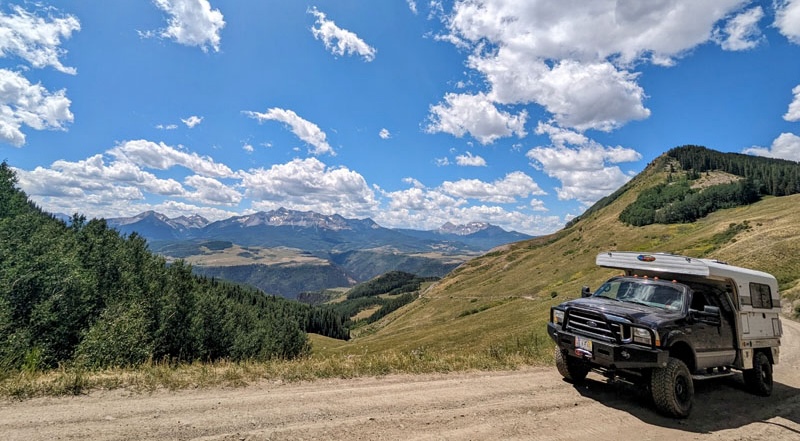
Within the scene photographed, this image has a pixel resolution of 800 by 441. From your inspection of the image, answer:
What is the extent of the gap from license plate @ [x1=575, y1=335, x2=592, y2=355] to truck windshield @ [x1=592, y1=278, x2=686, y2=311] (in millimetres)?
2501

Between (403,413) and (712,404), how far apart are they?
9210 millimetres

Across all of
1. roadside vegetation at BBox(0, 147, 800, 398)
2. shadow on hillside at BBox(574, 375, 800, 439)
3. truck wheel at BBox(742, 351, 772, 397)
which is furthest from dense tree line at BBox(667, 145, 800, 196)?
shadow on hillside at BBox(574, 375, 800, 439)

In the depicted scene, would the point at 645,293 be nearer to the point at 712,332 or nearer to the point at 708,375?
the point at 712,332

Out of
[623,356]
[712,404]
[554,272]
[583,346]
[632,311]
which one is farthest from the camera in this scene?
[554,272]

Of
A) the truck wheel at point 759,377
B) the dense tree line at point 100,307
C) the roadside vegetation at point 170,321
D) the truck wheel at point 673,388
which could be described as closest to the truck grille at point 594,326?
the truck wheel at point 673,388

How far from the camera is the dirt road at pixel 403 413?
21.1 ft

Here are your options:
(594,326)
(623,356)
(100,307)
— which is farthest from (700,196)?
(100,307)

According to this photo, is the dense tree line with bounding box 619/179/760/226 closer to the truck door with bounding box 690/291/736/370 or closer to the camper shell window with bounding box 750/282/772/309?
the camper shell window with bounding box 750/282/772/309

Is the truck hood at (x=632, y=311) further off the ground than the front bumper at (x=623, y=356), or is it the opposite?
the truck hood at (x=632, y=311)

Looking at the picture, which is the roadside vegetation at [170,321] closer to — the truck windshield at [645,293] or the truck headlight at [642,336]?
the truck windshield at [645,293]

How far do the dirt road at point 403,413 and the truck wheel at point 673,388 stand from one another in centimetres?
32

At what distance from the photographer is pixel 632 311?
9672 mm

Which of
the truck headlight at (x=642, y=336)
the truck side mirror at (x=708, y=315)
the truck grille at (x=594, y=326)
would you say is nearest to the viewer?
the truck headlight at (x=642, y=336)

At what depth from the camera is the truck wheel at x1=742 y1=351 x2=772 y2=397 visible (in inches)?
453
